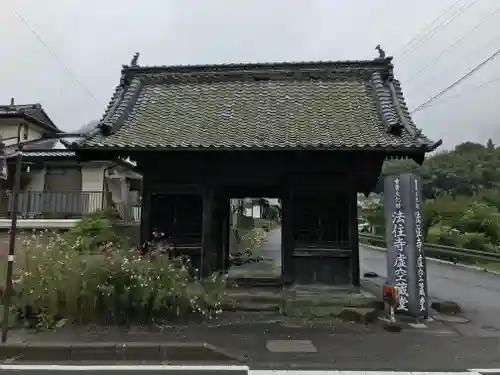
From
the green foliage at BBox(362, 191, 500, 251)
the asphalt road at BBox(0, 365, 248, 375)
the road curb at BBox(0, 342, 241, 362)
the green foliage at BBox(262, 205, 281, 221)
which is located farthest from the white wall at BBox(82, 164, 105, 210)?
the green foliage at BBox(262, 205, 281, 221)

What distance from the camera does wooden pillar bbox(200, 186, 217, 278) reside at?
10.8 meters

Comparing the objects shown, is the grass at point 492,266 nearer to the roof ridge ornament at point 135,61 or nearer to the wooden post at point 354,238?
the wooden post at point 354,238

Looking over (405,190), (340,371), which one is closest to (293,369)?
(340,371)

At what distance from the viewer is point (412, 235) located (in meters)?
9.55

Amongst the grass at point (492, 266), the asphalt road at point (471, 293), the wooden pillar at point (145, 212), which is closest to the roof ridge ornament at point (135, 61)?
the wooden pillar at point (145, 212)

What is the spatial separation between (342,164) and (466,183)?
161 ft

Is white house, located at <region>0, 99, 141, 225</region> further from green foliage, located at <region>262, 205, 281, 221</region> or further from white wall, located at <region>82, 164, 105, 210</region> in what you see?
green foliage, located at <region>262, 205, 281, 221</region>

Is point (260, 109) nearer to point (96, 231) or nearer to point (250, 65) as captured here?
point (250, 65)

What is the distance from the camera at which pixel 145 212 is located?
11.1 metres

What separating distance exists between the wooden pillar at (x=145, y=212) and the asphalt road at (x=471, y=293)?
7.82 m

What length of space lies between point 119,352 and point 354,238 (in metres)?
6.21

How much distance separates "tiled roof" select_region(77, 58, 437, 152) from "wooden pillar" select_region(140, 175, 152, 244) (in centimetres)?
140

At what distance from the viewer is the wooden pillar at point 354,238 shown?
10414 mm

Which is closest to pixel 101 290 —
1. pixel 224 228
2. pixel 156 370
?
pixel 156 370
